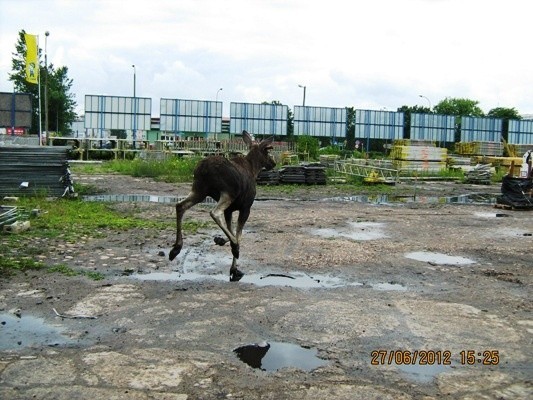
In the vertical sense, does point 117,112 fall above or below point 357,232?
above

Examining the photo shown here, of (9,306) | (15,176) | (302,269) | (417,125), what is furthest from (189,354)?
(417,125)

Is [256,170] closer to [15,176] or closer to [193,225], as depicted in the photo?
[193,225]

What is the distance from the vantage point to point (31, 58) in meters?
33.8

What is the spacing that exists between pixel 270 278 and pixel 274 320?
6.74 ft

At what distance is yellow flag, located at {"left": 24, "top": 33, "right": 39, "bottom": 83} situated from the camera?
33312mm

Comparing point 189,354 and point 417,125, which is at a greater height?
point 417,125

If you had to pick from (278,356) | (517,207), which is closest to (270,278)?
(278,356)

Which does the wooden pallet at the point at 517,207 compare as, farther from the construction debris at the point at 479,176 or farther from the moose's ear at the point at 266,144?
the construction debris at the point at 479,176

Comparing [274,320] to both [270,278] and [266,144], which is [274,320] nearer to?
[270,278]

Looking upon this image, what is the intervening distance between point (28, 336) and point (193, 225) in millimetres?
7677

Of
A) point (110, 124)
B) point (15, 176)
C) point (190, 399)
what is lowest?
point (190, 399)

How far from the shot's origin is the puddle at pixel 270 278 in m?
8.02

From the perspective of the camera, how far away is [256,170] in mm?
9070

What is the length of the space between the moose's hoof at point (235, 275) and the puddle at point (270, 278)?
0.05 metres
